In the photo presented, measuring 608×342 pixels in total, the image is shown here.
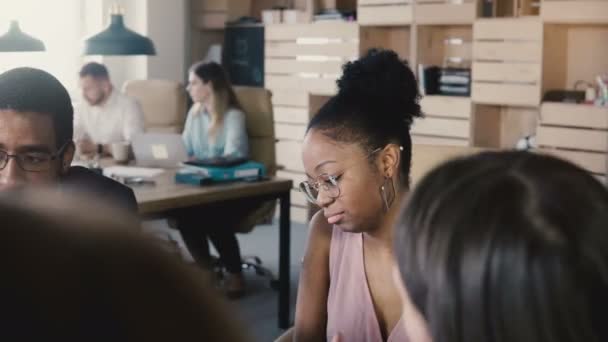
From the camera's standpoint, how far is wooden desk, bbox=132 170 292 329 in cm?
331

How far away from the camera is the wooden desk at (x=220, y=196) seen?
3.31 metres

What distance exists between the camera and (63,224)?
277mm

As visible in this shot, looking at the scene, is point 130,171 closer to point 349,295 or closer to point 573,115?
point 349,295

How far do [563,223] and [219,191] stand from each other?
2857mm

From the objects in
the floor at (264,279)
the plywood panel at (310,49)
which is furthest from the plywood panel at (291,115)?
the floor at (264,279)

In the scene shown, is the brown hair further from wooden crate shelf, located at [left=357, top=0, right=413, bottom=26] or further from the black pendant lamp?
wooden crate shelf, located at [left=357, top=0, right=413, bottom=26]

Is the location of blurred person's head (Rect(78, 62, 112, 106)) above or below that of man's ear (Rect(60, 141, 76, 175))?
above

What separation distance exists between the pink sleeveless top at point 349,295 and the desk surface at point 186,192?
5.14 feet

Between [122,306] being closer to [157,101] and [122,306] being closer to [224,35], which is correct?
[157,101]

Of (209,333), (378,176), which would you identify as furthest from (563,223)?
(378,176)

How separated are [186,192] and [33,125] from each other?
1.62 meters

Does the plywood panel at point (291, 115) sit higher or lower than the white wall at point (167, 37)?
lower

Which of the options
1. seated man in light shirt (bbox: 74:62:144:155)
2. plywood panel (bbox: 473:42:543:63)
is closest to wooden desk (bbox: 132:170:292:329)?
seated man in light shirt (bbox: 74:62:144:155)

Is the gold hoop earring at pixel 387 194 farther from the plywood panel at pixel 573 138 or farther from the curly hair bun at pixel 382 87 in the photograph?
the plywood panel at pixel 573 138
